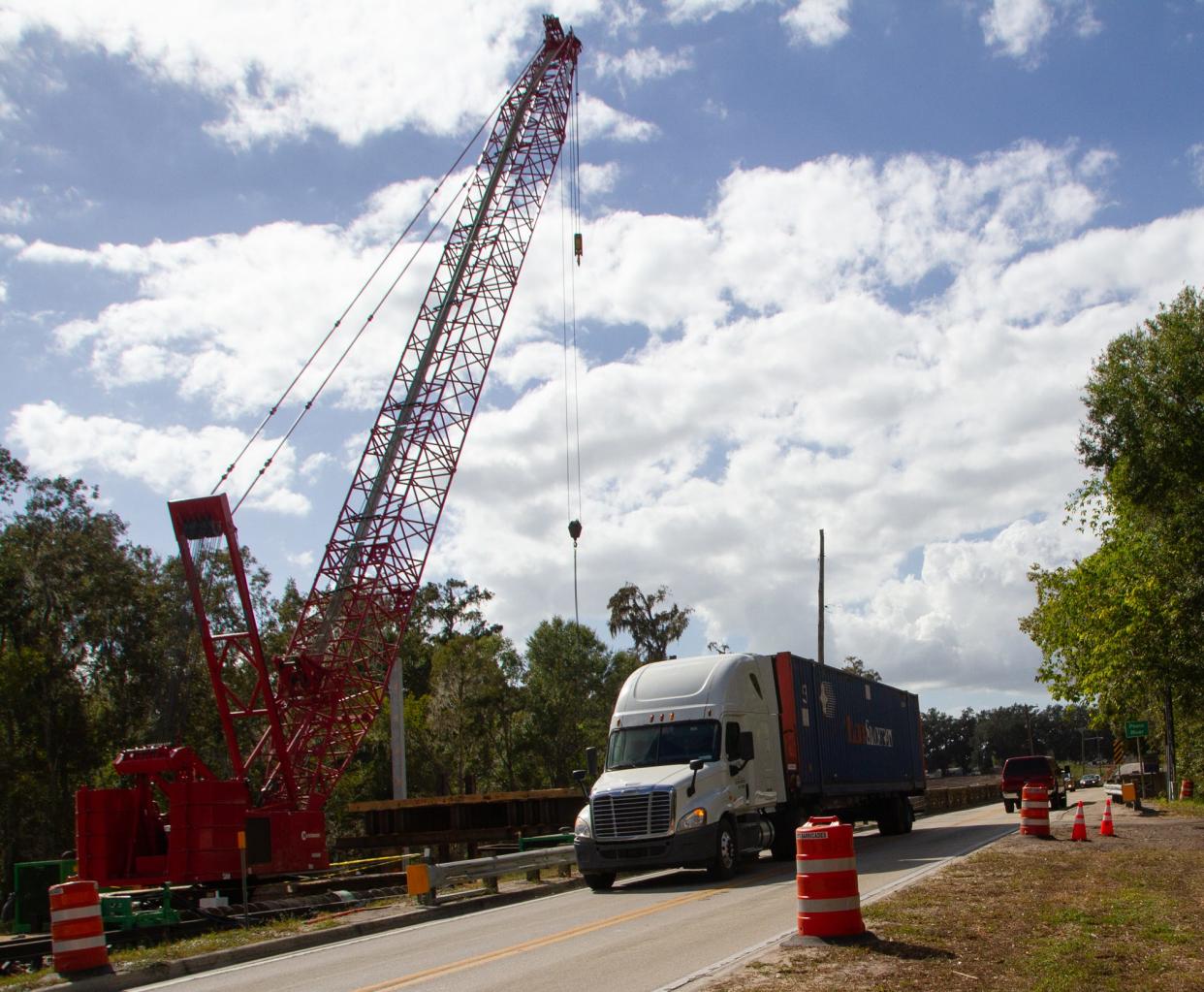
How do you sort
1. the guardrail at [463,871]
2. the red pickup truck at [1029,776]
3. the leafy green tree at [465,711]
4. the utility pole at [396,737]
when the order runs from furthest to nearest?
the leafy green tree at [465,711]
the utility pole at [396,737]
the red pickup truck at [1029,776]
the guardrail at [463,871]

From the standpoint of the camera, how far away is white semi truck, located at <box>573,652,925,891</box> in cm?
1788

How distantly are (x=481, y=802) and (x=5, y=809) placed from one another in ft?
93.5

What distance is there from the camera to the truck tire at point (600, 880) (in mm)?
18736

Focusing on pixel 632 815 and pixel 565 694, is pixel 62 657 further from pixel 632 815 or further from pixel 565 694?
pixel 632 815

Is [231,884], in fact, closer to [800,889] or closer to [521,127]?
[800,889]

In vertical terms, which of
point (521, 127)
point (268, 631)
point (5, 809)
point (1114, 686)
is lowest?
point (5, 809)

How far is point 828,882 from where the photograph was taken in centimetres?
1016

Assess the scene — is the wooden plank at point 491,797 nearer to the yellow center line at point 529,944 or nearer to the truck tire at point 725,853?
the truck tire at point 725,853

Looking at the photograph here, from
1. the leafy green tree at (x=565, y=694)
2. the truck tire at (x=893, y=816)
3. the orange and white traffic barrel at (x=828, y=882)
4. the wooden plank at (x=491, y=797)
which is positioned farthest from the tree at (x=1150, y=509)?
the leafy green tree at (x=565, y=694)

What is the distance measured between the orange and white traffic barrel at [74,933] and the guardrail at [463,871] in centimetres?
597

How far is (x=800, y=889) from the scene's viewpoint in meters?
10.3

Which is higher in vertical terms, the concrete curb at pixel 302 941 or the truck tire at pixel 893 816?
the concrete curb at pixel 302 941

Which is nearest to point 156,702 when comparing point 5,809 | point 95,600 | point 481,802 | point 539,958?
point 95,600

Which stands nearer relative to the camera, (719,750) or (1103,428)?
(719,750)
